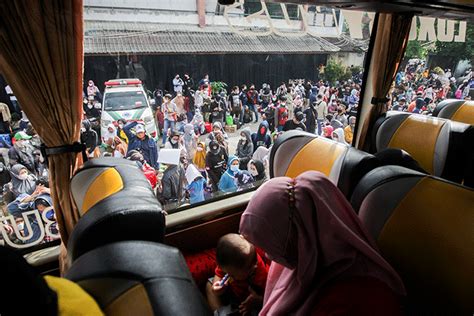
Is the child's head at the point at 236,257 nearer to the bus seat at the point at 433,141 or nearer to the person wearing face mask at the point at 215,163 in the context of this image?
the person wearing face mask at the point at 215,163

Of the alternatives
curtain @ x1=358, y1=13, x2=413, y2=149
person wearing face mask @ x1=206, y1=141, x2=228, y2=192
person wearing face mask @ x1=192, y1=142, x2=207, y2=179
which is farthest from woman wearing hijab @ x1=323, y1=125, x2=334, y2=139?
person wearing face mask @ x1=192, y1=142, x2=207, y2=179

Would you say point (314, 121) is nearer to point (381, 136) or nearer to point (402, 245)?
point (381, 136)

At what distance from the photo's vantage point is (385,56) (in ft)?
8.39

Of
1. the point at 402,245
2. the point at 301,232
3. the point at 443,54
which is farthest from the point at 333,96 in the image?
the point at 301,232

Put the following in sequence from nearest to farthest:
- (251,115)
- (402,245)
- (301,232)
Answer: (301,232), (402,245), (251,115)

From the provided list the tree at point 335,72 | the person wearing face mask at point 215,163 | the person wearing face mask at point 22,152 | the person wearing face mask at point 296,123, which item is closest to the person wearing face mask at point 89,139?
the person wearing face mask at point 22,152

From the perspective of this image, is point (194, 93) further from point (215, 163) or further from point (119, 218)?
point (119, 218)

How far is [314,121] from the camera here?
2820 millimetres

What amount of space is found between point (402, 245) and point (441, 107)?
2.42 meters

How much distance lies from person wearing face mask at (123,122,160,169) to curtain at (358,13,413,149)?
6.12 feet

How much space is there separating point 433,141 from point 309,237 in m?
1.51

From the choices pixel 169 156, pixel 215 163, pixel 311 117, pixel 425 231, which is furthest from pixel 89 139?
pixel 311 117

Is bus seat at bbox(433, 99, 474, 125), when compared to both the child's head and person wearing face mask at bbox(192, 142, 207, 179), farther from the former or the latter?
the child's head

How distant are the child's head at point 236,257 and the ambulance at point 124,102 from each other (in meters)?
1.00
